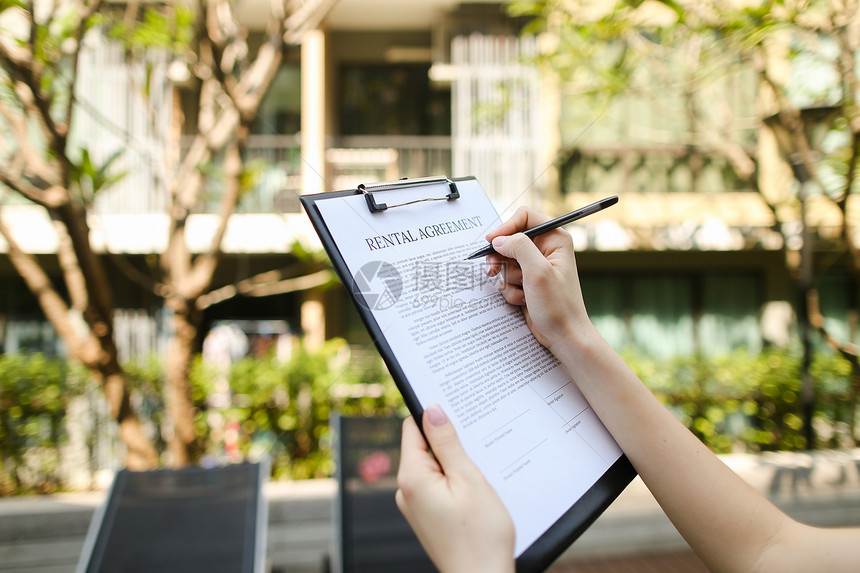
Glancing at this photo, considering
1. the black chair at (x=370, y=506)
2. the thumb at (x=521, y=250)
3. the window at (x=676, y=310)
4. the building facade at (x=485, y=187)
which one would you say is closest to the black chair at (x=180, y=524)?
the black chair at (x=370, y=506)

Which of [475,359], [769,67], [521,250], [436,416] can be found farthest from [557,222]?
[769,67]

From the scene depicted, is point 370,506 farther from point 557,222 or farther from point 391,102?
point 391,102

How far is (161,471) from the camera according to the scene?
6.33ft

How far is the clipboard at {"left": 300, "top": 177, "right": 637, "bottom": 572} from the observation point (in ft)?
2.03

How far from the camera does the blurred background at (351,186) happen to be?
227cm

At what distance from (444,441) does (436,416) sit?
3 centimetres

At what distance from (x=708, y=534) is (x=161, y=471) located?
6.03ft

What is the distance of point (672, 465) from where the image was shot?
2.48 feet

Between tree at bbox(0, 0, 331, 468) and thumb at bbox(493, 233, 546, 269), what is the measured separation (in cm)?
169

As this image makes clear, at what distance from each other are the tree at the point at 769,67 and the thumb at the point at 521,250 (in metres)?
1.34

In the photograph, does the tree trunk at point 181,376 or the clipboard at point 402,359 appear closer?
the clipboard at point 402,359

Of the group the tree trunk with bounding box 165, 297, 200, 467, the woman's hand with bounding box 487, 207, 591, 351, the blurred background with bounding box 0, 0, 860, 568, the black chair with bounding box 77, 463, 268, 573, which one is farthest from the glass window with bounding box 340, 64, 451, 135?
the woman's hand with bounding box 487, 207, 591, 351

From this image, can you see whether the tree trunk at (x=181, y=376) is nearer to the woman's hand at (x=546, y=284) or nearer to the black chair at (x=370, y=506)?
the black chair at (x=370, y=506)

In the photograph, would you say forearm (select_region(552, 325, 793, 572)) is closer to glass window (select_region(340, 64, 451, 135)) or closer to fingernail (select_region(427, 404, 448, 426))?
fingernail (select_region(427, 404, 448, 426))
